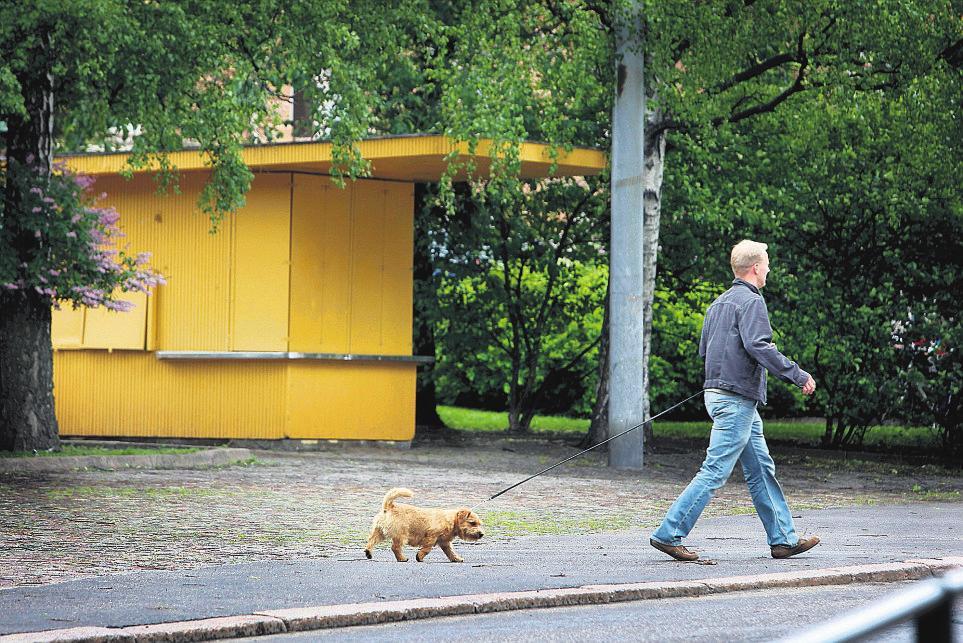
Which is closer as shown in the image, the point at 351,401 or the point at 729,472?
the point at 729,472

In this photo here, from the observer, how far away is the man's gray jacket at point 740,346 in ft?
28.5

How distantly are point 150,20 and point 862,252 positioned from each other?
1069 cm

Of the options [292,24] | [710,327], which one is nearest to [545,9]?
[292,24]

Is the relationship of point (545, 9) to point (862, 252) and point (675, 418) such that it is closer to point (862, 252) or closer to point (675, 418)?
point (862, 252)

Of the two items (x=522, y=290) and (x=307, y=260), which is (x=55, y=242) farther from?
(x=522, y=290)

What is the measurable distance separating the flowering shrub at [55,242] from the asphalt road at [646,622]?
10.4 metres

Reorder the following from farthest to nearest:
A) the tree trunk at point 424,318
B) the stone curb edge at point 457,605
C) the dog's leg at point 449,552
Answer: the tree trunk at point 424,318
the dog's leg at point 449,552
the stone curb edge at point 457,605

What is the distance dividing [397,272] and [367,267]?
0.45 metres

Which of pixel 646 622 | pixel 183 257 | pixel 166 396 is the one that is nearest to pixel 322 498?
pixel 646 622

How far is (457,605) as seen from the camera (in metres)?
6.75

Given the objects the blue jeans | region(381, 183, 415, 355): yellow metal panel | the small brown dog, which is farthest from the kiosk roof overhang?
the small brown dog

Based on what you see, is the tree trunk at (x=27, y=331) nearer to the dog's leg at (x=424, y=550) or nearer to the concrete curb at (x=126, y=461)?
the concrete curb at (x=126, y=461)

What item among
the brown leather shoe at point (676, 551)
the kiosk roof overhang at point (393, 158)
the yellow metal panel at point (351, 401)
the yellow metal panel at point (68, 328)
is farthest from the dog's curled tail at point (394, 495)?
the yellow metal panel at point (68, 328)

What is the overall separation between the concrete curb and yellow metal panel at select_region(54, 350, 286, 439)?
91.0 inches
